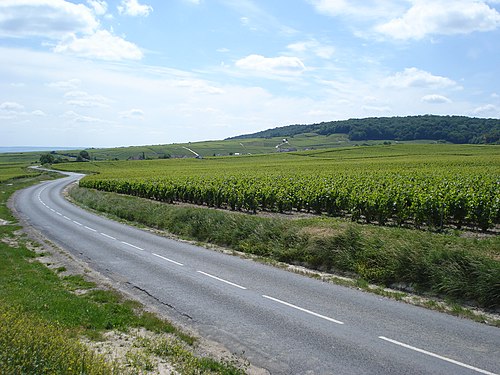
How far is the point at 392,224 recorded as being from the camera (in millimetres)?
22141

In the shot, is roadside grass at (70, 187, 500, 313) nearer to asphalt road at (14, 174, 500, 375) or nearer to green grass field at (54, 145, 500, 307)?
green grass field at (54, 145, 500, 307)

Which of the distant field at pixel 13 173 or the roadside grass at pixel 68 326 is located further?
the distant field at pixel 13 173

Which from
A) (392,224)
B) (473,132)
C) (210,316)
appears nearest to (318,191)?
(392,224)

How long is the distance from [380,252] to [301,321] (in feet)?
16.0

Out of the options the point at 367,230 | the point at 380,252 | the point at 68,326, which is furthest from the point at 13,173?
the point at 380,252

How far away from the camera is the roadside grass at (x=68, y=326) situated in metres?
5.68

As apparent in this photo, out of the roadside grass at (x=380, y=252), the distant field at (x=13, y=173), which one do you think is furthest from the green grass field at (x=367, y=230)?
the distant field at (x=13, y=173)

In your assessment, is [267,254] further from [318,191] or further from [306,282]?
[318,191]

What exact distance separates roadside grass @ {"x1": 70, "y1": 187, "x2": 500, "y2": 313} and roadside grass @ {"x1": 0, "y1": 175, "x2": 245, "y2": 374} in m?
6.59

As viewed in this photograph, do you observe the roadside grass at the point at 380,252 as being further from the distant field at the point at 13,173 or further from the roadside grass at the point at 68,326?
the distant field at the point at 13,173

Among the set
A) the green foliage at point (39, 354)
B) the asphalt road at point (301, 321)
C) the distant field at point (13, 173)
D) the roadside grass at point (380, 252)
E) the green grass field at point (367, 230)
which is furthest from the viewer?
the distant field at point (13, 173)

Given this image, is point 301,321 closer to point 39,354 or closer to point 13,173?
point 39,354

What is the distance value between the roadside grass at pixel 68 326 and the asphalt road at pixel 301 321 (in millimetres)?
997

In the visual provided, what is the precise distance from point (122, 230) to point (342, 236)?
52.4 feet
